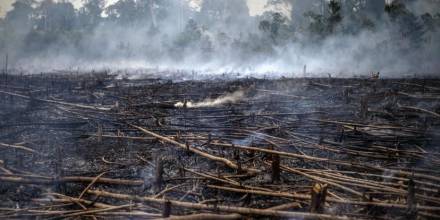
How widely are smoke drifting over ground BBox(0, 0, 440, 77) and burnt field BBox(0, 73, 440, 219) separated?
11952 millimetres

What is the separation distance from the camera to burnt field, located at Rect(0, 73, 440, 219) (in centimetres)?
429

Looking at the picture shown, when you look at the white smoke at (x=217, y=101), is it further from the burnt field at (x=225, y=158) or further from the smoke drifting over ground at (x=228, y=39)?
the smoke drifting over ground at (x=228, y=39)

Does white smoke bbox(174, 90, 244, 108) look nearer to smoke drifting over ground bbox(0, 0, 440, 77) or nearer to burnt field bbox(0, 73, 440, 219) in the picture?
Answer: burnt field bbox(0, 73, 440, 219)

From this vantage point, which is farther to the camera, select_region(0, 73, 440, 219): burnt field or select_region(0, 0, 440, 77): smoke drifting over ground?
select_region(0, 0, 440, 77): smoke drifting over ground

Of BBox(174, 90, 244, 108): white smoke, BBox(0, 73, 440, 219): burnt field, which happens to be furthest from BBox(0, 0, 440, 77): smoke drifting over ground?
BBox(0, 73, 440, 219): burnt field

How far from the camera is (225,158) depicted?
6.04m

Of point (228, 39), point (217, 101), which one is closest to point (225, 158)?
point (217, 101)

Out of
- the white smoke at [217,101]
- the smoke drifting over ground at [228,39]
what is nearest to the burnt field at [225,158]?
the white smoke at [217,101]

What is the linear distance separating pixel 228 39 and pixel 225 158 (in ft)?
93.5

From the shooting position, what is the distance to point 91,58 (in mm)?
36938

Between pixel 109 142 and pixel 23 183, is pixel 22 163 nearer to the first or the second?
pixel 23 183

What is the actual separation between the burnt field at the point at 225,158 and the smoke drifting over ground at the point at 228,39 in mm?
11952

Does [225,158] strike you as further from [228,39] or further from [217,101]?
[228,39]

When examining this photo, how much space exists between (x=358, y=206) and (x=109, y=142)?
4981 mm
